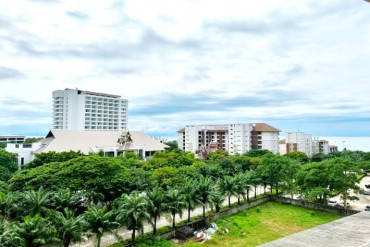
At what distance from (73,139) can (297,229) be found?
43.6 metres

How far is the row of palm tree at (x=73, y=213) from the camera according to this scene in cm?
1514

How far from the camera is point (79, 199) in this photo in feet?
77.0

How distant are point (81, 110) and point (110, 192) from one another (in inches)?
3086

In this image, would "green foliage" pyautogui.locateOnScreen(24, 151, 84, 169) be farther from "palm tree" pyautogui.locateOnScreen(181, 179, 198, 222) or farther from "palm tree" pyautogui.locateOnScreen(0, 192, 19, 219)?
"palm tree" pyautogui.locateOnScreen(181, 179, 198, 222)

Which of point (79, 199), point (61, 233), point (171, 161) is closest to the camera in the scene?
point (61, 233)

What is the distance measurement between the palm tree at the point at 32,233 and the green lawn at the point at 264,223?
9221 millimetres

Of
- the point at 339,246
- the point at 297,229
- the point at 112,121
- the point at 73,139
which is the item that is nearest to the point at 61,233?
the point at 339,246

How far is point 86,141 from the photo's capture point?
5500 cm

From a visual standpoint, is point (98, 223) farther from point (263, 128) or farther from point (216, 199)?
point (263, 128)

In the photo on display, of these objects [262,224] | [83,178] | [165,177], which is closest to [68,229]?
[83,178]

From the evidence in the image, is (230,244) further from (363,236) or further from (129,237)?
(363,236)

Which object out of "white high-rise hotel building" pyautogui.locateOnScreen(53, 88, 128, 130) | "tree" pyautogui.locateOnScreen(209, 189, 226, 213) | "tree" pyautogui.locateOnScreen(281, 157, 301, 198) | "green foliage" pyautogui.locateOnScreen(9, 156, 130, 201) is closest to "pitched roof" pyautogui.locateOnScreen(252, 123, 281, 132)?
"tree" pyautogui.locateOnScreen(281, 157, 301, 198)

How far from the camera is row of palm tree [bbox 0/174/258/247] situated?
596 inches

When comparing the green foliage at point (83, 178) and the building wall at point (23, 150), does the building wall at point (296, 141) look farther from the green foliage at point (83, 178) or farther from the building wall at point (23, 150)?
the green foliage at point (83, 178)
